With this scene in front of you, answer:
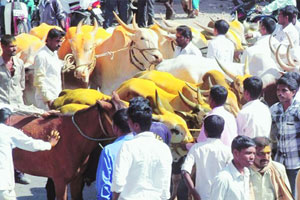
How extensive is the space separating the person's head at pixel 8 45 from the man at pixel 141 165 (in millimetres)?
2893

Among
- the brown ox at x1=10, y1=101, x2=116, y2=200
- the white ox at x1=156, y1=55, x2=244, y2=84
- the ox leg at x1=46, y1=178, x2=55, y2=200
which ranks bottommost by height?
the ox leg at x1=46, y1=178, x2=55, y2=200

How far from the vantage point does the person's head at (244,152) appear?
6.88m

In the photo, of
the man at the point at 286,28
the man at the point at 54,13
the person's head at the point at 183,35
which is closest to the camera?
the person's head at the point at 183,35

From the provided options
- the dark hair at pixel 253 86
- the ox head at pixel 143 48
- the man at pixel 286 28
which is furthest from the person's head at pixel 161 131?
the man at pixel 286 28

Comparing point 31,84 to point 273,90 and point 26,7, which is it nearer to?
point 273,90

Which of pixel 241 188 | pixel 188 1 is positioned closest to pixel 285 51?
pixel 241 188

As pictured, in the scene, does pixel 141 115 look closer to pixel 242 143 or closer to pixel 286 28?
pixel 242 143

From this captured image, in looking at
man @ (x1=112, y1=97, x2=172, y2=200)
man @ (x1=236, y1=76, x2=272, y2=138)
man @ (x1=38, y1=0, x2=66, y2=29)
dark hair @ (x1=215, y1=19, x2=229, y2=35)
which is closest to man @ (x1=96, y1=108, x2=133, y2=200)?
man @ (x1=112, y1=97, x2=172, y2=200)

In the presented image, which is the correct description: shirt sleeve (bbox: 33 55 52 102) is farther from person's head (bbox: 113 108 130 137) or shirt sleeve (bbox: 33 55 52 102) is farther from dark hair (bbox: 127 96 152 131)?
dark hair (bbox: 127 96 152 131)

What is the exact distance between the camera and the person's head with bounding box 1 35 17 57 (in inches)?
368

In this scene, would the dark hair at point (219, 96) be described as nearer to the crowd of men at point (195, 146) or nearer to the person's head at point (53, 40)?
the crowd of men at point (195, 146)

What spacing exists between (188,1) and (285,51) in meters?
9.09

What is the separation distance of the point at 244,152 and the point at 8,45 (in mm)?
3541

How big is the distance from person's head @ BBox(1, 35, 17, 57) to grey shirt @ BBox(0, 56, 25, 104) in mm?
163
